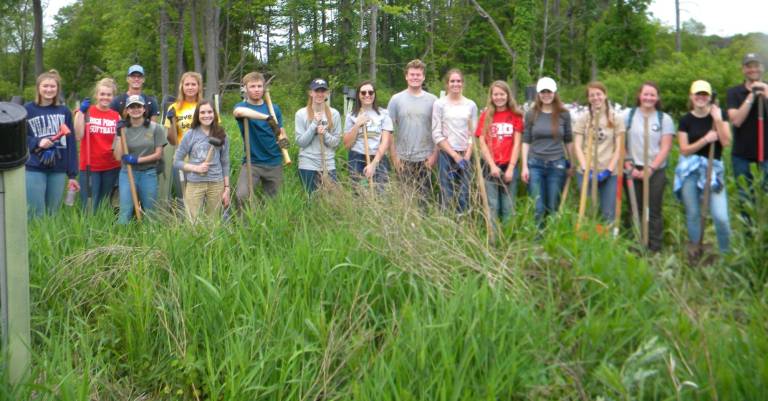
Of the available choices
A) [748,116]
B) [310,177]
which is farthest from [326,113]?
[748,116]

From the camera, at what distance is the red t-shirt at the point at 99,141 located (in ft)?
24.4

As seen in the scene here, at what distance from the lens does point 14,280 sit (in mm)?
3410

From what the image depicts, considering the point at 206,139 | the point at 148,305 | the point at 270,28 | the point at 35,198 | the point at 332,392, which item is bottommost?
the point at 332,392

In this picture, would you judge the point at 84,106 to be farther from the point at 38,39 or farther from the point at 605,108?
the point at 38,39

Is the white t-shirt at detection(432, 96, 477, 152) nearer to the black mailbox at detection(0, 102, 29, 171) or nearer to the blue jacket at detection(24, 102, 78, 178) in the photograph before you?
the blue jacket at detection(24, 102, 78, 178)

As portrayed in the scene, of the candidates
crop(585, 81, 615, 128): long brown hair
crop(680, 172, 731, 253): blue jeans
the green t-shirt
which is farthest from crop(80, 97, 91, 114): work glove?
crop(680, 172, 731, 253): blue jeans

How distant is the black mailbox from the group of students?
2.90 meters

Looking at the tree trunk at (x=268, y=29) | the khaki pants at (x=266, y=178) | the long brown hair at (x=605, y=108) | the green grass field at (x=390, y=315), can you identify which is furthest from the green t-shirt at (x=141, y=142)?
the tree trunk at (x=268, y=29)

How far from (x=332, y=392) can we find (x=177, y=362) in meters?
0.82

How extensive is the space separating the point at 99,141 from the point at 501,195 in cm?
381

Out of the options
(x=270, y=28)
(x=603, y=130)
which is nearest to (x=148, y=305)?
(x=603, y=130)

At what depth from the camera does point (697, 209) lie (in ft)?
20.8

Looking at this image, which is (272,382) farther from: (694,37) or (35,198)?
(694,37)

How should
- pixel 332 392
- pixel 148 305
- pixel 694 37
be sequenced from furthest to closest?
pixel 694 37 → pixel 148 305 → pixel 332 392
